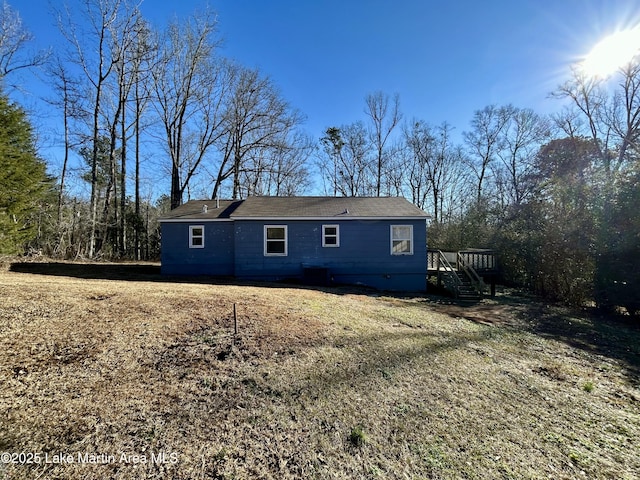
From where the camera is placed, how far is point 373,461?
267cm

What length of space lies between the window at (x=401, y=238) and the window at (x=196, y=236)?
813cm

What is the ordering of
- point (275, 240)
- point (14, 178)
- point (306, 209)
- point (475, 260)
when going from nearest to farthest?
point (14, 178)
point (275, 240)
point (306, 209)
point (475, 260)

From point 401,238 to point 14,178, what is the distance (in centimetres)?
1423

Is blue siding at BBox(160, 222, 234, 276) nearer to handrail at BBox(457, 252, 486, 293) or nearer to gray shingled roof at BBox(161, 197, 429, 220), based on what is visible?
gray shingled roof at BBox(161, 197, 429, 220)

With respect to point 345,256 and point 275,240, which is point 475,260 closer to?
point 345,256

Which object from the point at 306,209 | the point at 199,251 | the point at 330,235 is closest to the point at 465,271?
the point at 330,235

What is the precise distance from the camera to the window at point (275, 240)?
12.6 m

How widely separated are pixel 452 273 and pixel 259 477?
11582 mm

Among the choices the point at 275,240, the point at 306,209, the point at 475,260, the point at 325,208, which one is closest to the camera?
the point at 275,240

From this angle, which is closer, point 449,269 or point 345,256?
point 345,256

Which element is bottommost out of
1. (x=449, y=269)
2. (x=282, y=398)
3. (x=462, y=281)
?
(x=282, y=398)

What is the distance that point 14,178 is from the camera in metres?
10.4

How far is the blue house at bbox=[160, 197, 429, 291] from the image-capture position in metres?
12.5

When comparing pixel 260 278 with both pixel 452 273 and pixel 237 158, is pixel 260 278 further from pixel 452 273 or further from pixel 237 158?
pixel 237 158
